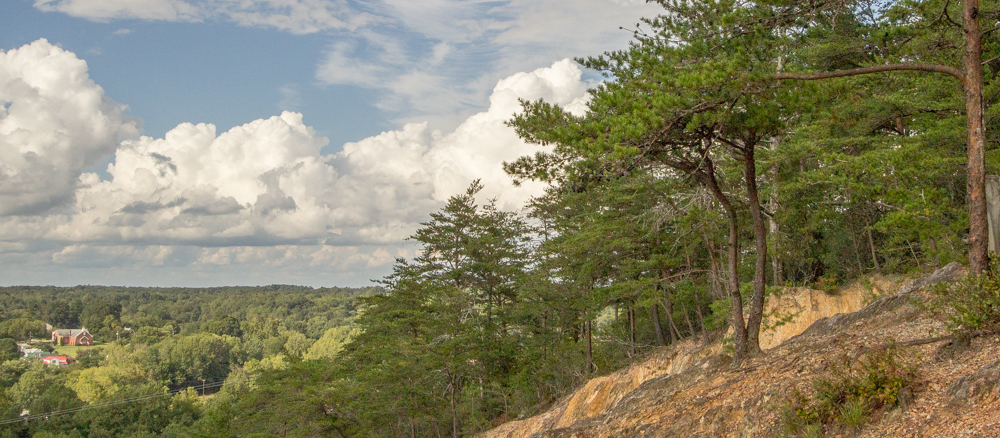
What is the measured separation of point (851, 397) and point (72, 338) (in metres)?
163

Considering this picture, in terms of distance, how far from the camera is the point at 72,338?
13200 centimetres

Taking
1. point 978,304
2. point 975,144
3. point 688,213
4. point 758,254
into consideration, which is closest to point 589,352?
point 688,213

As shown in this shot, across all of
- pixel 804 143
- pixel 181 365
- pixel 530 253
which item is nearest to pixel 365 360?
pixel 530 253

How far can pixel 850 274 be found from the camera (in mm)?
17484

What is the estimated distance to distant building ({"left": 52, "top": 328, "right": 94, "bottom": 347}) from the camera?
5094 inches

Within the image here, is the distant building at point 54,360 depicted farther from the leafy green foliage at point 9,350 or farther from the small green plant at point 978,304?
the small green plant at point 978,304

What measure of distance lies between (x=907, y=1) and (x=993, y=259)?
21.6 ft

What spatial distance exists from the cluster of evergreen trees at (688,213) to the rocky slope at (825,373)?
1092 mm

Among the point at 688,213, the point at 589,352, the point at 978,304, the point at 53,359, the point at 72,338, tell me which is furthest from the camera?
the point at 72,338

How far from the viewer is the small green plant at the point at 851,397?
523 centimetres

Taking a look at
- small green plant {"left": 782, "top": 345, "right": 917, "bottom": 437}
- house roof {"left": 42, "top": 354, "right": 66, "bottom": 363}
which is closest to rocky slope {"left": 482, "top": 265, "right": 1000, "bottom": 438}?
small green plant {"left": 782, "top": 345, "right": 917, "bottom": 437}

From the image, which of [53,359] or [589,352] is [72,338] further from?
[589,352]

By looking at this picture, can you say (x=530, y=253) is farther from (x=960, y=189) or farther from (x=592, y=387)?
(x=960, y=189)

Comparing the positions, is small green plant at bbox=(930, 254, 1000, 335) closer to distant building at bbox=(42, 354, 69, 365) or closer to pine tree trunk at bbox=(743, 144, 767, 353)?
pine tree trunk at bbox=(743, 144, 767, 353)
